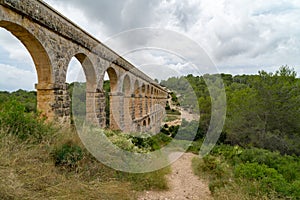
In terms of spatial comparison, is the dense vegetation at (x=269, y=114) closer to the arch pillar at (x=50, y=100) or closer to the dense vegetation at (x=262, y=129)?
the dense vegetation at (x=262, y=129)

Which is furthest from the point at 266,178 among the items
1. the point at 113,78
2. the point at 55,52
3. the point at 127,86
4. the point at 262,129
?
the point at 127,86

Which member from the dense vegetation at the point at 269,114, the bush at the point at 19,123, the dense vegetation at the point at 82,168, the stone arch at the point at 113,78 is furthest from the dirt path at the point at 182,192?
the dense vegetation at the point at 269,114

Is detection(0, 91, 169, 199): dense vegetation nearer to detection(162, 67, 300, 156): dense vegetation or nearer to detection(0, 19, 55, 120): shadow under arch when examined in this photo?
detection(0, 19, 55, 120): shadow under arch

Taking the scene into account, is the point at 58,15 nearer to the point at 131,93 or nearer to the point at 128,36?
the point at 128,36

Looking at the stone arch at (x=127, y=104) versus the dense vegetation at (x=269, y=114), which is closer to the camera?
the dense vegetation at (x=269, y=114)

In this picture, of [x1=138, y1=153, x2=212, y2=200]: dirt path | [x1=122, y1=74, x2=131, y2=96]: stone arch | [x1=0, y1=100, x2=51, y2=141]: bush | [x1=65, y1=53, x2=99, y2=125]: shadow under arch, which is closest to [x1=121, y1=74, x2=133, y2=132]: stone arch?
[x1=122, y1=74, x2=131, y2=96]: stone arch

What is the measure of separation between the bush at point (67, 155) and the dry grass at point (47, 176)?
0.08m

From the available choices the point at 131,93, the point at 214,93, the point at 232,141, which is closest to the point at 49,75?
the point at 131,93

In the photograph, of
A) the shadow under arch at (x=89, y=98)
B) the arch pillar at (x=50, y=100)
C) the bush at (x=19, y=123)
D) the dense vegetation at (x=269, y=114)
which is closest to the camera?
the bush at (x=19, y=123)

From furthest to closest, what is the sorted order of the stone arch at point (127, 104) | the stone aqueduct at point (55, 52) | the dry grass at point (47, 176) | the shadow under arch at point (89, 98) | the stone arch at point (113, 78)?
the stone arch at point (127, 104) → the stone arch at point (113, 78) → the shadow under arch at point (89, 98) → the stone aqueduct at point (55, 52) → the dry grass at point (47, 176)

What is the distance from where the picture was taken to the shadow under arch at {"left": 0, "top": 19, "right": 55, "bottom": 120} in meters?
4.16

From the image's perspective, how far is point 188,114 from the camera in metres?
14.4

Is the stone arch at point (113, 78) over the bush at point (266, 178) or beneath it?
over

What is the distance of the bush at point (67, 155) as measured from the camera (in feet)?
11.7
